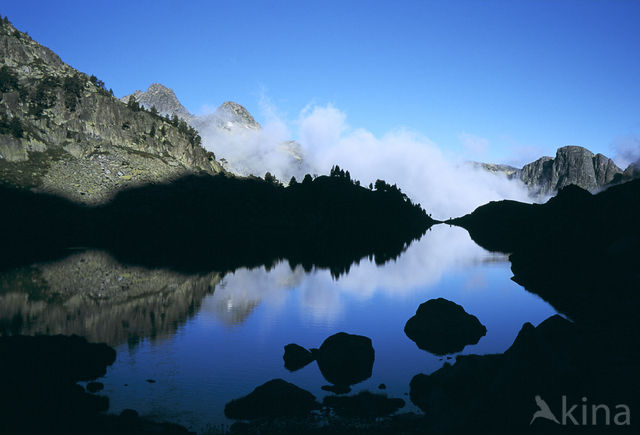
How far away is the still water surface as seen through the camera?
2456cm

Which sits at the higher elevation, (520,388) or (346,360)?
(520,388)

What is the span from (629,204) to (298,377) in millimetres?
52578

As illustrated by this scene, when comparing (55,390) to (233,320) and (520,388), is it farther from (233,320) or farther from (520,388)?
(520,388)

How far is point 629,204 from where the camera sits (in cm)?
5547

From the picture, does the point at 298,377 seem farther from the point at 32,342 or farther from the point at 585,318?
the point at 585,318

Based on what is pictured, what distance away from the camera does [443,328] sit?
3609 centimetres

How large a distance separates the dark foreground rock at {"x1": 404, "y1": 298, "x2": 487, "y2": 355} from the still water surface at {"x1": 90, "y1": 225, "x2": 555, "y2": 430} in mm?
1017

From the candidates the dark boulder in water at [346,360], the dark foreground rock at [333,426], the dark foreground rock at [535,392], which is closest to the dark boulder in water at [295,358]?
the dark boulder in water at [346,360]

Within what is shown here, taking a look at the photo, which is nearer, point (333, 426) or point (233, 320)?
point (333, 426)

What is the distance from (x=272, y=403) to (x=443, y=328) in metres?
19.5

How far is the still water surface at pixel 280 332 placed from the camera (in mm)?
24562

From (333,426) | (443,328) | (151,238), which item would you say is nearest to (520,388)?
(333,426)

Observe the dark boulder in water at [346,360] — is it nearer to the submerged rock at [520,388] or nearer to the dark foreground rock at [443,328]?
the dark foreground rock at [443,328]

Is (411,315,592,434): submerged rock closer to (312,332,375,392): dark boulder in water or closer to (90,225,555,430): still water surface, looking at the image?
(90,225,555,430): still water surface
